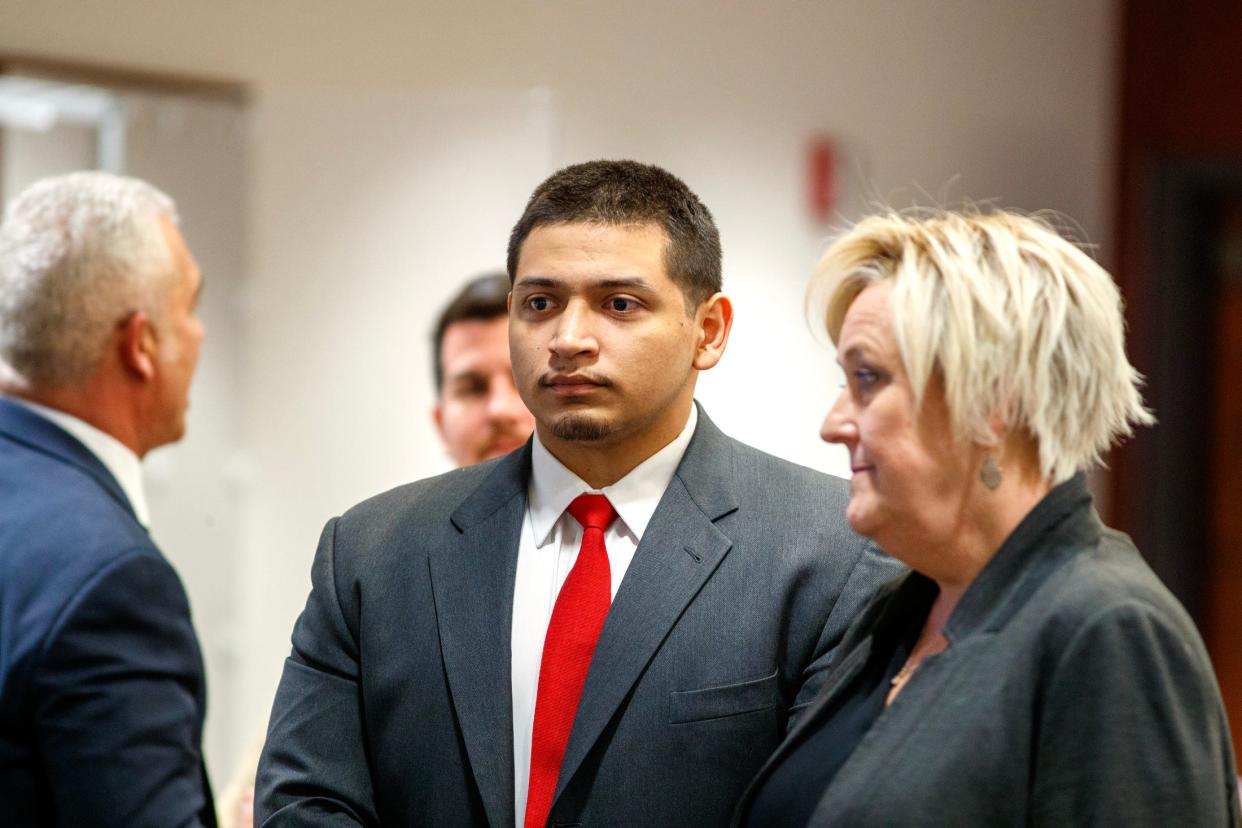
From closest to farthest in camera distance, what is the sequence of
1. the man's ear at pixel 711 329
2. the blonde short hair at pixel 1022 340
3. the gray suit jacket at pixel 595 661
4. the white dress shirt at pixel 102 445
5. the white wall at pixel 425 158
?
the blonde short hair at pixel 1022 340, the gray suit jacket at pixel 595 661, the man's ear at pixel 711 329, the white dress shirt at pixel 102 445, the white wall at pixel 425 158

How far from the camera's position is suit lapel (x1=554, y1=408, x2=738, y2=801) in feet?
5.34

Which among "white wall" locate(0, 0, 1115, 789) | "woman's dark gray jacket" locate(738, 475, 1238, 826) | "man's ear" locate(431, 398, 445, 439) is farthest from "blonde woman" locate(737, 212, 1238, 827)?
"white wall" locate(0, 0, 1115, 789)

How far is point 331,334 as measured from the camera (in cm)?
384

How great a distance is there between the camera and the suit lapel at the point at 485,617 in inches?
64.8

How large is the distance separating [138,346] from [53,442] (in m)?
0.21

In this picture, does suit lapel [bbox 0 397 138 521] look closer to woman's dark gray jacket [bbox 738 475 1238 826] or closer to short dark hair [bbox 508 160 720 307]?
short dark hair [bbox 508 160 720 307]

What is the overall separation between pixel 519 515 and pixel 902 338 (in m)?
0.60

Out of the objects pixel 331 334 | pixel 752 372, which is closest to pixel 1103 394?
pixel 331 334

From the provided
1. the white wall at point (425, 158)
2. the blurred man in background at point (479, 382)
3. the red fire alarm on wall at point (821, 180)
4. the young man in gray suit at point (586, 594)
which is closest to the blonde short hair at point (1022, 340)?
the young man in gray suit at point (586, 594)

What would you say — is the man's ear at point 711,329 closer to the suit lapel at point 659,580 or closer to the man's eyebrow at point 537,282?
the suit lapel at point 659,580

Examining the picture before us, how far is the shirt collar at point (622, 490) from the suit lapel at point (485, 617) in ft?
0.10

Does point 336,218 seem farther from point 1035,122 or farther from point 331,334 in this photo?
point 1035,122

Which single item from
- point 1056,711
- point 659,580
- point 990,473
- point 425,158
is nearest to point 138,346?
point 659,580

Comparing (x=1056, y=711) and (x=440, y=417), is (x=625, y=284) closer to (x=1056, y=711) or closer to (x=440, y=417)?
(x=1056, y=711)
